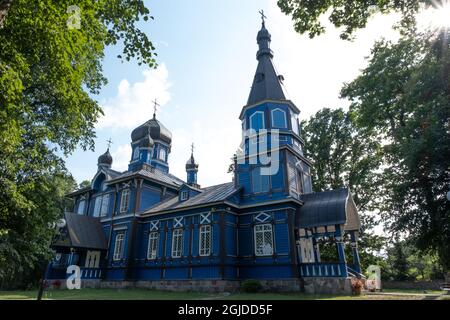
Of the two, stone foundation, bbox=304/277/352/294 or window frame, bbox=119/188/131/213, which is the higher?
window frame, bbox=119/188/131/213

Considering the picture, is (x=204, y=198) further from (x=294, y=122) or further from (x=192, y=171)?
(x=192, y=171)

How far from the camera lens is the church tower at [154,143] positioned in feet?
98.0

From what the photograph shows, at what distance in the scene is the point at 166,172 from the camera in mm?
31953

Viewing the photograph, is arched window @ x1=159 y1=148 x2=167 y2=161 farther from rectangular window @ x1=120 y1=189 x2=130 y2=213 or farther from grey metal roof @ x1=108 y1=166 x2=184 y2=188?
rectangular window @ x1=120 y1=189 x2=130 y2=213

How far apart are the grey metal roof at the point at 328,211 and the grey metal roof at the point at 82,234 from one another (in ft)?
52.1

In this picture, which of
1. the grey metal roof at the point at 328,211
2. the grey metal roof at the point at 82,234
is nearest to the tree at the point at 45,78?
the grey metal roof at the point at 82,234

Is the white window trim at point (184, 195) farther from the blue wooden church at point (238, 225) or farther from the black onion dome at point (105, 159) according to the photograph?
the black onion dome at point (105, 159)

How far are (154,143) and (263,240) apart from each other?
57.6ft

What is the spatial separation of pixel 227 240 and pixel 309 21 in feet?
41.7

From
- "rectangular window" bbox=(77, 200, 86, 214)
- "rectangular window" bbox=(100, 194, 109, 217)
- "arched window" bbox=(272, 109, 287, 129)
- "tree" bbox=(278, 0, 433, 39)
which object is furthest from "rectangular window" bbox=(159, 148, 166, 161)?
"tree" bbox=(278, 0, 433, 39)

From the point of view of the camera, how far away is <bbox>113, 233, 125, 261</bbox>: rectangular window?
76.8ft

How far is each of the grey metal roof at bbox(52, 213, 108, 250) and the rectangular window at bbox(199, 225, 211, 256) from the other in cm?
949

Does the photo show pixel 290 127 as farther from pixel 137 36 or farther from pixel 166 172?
pixel 166 172
